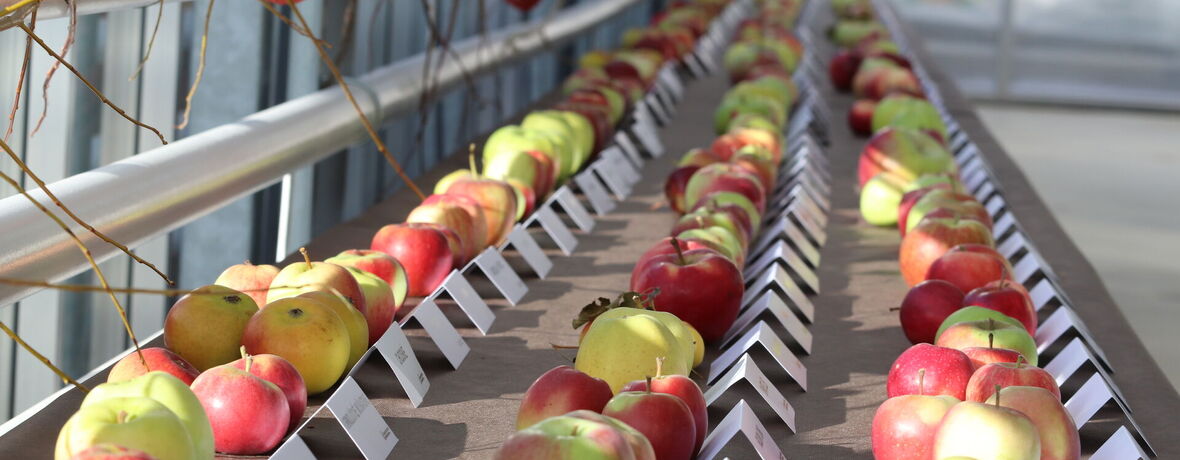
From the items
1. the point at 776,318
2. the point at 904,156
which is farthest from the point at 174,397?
the point at 904,156

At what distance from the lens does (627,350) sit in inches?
45.9

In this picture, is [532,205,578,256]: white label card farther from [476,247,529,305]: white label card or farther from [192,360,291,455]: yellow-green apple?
[192,360,291,455]: yellow-green apple

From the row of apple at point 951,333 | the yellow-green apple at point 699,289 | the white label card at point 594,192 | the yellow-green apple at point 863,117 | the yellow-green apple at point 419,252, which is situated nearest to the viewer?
the row of apple at point 951,333

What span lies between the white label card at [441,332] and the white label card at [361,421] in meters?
0.21

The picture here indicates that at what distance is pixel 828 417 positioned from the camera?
1.24 metres

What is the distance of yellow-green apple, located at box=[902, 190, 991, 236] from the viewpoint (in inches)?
73.5

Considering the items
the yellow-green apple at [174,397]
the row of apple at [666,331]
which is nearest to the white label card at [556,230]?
the row of apple at [666,331]

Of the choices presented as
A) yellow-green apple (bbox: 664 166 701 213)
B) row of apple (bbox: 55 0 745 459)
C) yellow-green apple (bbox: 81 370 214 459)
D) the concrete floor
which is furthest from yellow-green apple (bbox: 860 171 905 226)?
the concrete floor

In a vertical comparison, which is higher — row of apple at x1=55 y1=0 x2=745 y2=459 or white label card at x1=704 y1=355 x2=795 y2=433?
row of apple at x1=55 y1=0 x2=745 y2=459

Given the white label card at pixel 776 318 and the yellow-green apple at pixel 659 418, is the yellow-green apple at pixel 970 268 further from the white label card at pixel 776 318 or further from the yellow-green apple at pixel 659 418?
the yellow-green apple at pixel 659 418

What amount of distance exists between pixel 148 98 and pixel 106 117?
11cm

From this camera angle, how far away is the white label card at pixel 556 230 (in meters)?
1.85

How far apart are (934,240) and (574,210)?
1.87 ft

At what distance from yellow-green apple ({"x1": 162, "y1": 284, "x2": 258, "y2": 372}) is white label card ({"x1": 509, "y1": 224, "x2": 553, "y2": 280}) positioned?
55 centimetres
